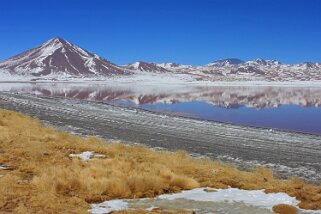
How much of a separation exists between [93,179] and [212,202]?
3173 millimetres

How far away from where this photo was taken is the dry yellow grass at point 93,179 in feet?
34.0

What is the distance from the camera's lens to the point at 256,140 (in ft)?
87.5

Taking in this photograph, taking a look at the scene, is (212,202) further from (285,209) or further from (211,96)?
(211,96)

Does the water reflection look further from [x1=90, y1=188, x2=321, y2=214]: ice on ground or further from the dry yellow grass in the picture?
[x1=90, y1=188, x2=321, y2=214]: ice on ground

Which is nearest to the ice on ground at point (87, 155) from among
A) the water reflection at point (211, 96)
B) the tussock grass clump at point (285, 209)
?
the tussock grass clump at point (285, 209)

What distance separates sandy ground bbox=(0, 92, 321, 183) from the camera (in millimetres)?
20594

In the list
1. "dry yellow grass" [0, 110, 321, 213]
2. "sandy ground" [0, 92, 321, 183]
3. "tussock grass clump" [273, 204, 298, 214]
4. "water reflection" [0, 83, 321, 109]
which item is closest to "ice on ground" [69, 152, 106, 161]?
"dry yellow grass" [0, 110, 321, 213]

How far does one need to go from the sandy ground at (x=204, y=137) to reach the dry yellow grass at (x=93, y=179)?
13.3 feet

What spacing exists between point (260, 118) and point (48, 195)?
107ft

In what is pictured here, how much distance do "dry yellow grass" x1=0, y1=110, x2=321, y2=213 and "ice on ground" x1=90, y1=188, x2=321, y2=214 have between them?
1.02ft

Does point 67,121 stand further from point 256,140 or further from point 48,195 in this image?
point 48,195

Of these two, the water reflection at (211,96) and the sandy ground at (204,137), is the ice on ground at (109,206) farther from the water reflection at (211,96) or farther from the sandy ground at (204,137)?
the water reflection at (211,96)

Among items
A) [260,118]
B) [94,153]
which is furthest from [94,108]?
[94,153]

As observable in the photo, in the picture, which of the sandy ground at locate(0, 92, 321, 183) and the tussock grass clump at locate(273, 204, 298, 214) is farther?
the sandy ground at locate(0, 92, 321, 183)
